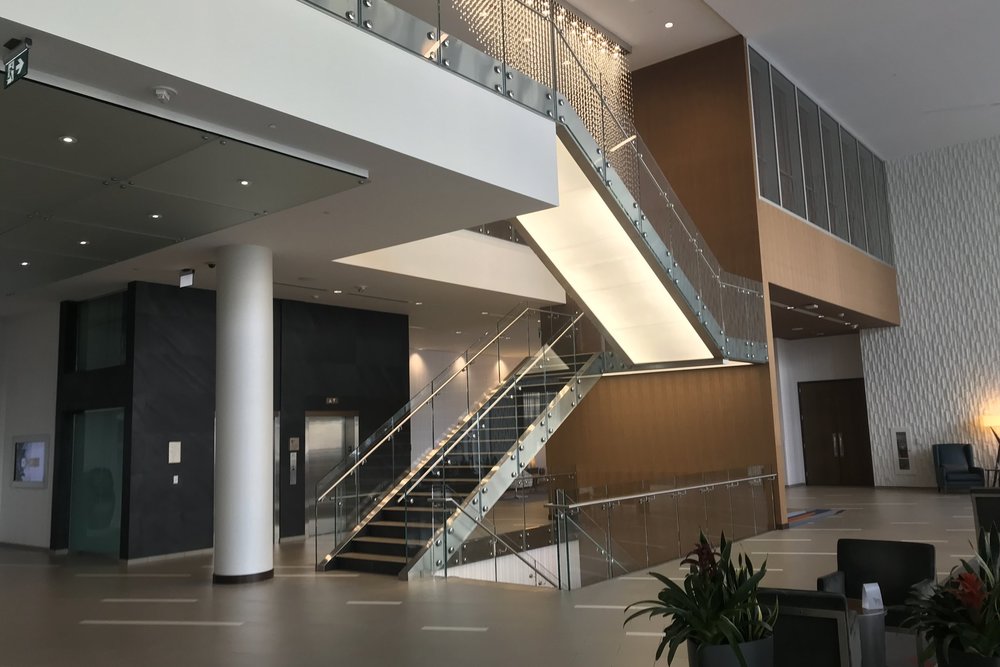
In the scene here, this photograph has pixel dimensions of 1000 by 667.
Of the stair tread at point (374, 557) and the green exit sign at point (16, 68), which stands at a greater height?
the green exit sign at point (16, 68)

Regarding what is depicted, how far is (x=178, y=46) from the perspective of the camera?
19.0ft

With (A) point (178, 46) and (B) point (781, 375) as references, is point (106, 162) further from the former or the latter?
(B) point (781, 375)

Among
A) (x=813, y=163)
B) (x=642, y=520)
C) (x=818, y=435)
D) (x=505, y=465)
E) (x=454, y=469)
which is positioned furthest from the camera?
(x=818, y=435)

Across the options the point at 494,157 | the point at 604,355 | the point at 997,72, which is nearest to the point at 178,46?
the point at 494,157

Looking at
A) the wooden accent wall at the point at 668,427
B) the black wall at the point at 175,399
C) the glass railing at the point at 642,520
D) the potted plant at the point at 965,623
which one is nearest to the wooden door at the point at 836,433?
the wooden accent wall at the point at 668,427

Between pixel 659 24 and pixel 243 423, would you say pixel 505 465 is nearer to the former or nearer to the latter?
pixel 243 423

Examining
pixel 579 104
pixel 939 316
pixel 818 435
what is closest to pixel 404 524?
pixel 579 104

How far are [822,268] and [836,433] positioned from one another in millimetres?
7508

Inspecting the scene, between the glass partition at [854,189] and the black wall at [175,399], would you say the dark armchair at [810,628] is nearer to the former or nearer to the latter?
the black wall at [175,399]

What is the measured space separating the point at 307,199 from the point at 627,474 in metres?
9.37

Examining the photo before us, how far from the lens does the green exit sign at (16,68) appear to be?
507cm

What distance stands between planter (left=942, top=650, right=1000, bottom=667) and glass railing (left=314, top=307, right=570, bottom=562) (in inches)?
346

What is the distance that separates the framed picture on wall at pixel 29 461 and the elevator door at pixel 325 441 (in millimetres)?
4369

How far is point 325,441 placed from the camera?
15.0m
